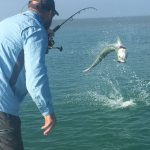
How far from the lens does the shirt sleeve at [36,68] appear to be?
569cm

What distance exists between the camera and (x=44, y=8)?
6.11 meters

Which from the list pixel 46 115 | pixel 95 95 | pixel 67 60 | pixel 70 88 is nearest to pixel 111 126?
pixel 95 95

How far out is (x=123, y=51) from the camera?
1438cm

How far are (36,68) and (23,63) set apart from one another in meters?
0.38

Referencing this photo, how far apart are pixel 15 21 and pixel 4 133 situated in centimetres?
163

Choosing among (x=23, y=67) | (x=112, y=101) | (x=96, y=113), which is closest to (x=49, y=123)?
(x=23, y=67)

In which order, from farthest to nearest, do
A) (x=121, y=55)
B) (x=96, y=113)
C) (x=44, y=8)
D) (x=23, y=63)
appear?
(x=96, y=113)
(x=121, y=55)
(x=44, y=8)
(x=23, y=63)

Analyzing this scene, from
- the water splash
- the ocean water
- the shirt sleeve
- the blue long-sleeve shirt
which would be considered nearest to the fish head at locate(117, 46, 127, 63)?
the ocean water

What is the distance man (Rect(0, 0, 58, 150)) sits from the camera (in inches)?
225

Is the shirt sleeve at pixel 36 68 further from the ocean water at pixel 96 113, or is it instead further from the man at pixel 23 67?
the ocean water at pixel 96 113

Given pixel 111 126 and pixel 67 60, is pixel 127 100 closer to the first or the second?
pixel 111 126

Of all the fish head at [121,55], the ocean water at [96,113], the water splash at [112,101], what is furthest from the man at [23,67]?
the water splash at [112,101]

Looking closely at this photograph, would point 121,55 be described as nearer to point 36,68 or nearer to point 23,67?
point 23,67

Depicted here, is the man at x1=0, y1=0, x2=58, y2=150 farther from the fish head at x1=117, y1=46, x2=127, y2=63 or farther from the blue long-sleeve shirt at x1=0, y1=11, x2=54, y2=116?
the fish head at x1=117, y1=46, x2=127, y2=63
